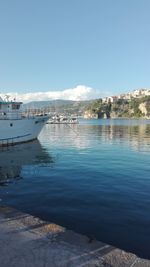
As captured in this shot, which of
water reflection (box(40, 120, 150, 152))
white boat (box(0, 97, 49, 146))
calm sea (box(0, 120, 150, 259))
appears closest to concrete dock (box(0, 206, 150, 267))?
calm sea (box(0, 120, 150, 259))

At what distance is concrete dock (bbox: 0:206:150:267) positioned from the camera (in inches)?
256

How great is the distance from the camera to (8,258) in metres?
6.60

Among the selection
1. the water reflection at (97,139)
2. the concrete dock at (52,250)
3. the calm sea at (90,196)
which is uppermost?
the concrete dock at (52,250)

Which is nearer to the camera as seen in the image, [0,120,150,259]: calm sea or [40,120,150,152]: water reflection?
[0,120,150,259]: calm sea

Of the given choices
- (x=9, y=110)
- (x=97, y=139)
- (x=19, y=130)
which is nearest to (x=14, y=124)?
(x=19, y=130)

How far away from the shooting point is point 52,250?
7.10 m

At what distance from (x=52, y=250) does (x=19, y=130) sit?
3764 centimetres

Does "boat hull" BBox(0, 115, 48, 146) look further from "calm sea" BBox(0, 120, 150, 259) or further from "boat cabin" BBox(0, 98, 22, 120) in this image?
"calm sea" BBox(0, 120, 150, 259)

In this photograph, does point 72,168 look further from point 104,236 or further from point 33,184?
point 104,236

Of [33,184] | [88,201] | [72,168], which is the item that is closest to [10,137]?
[72,168]

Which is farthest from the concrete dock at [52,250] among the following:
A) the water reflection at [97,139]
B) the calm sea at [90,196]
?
the water reflection at [97,139]

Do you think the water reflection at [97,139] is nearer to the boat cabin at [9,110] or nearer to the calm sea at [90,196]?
the boat cabin at [9,110]

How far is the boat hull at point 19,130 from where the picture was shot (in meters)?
40.5

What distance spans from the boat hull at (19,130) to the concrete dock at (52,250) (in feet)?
106
